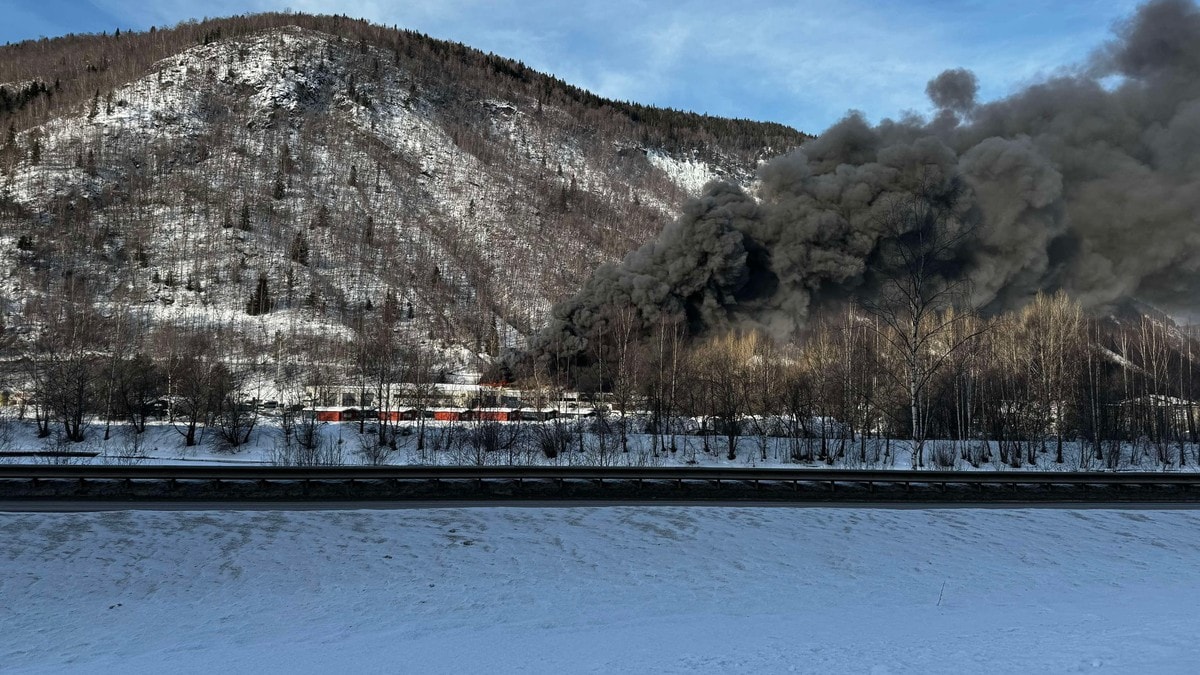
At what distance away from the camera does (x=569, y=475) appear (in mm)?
13484

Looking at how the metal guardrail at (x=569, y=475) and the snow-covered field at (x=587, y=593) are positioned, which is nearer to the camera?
the snow-covered field at (x=587, y=593)

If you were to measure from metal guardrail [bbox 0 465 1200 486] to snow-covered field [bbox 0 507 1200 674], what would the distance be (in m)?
2.51

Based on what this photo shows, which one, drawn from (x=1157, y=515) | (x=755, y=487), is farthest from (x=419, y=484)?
(x=1157, y=515)

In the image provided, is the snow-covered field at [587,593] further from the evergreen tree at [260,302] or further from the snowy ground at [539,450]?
the evergreen tree at [260,302]

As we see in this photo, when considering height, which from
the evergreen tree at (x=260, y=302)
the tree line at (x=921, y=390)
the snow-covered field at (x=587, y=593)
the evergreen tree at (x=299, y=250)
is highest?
the evergreen tree at (x=299, y=250)

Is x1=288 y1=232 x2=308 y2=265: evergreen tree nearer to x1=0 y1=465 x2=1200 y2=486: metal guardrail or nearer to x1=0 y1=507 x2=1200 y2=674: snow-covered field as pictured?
x1=0 y1=465 x2=1200 y2=486: metal guardrail

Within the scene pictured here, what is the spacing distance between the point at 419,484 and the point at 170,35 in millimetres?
153073

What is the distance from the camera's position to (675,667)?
5.55 m

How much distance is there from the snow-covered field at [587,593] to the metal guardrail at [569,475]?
251cm

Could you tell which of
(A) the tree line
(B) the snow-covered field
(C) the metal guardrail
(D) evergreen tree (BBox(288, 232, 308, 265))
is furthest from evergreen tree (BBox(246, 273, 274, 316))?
(B) the snow-covered field

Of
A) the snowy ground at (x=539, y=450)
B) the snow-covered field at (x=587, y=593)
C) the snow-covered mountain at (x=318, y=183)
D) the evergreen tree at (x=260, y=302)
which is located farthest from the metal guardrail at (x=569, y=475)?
the evergreen tree at (x=260, y=302)

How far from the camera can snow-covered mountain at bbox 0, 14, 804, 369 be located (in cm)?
7456

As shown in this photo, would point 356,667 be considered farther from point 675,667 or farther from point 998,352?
point 998,352

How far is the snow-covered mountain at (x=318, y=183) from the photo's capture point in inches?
2936
